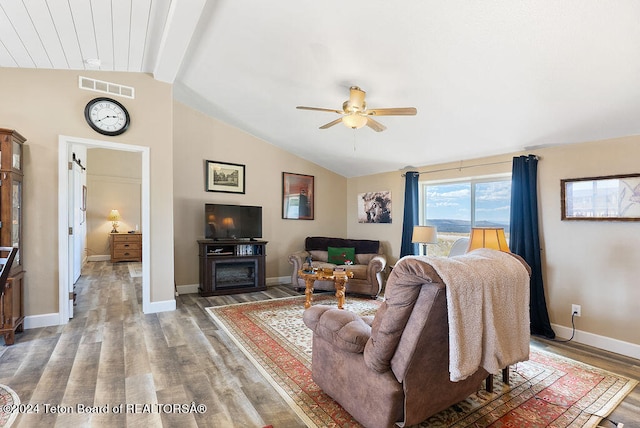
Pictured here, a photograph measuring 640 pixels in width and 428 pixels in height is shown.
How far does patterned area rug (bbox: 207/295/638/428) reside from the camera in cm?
201

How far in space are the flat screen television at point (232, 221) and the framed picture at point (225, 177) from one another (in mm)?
431

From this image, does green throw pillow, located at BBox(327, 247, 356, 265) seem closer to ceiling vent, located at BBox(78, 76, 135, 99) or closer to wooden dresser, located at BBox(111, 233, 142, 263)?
ceiling vent, located at BBox(78, 76, 135, 99)

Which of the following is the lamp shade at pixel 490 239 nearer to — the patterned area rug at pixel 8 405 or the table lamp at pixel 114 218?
the patterned area rug at pixel 8 405

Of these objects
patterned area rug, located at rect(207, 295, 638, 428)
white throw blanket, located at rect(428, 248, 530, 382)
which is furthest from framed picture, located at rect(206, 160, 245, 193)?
white throw blanket, located at rect(428, 248, 530, 382)

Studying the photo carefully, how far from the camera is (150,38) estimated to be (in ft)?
10.8

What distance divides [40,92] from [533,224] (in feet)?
19.8

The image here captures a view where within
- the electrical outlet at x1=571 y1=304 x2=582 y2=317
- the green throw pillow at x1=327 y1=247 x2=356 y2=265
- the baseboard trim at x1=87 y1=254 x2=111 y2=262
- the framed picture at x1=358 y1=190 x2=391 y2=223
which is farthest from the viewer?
the baseboard trim at x1=87 y1=254 x2=111 y2=262

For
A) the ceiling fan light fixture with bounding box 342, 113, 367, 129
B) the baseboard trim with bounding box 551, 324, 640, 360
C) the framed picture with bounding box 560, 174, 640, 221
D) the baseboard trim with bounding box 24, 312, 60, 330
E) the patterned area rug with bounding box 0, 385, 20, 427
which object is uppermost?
the ceiling fan light fixture with bounding box 342, 113, 367, 129

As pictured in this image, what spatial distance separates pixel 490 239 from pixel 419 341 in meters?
1.77

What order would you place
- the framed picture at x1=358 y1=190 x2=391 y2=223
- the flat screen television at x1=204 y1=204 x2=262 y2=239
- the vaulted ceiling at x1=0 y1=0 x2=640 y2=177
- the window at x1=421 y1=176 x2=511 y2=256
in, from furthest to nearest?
the framed picture at x1=358 y1=190 x2=391 y2=223
the flat screen television at x1=204 y1=204 x2=262 y2=239
the window at x1=421 y1=176 x2=511 y2=256
the vaulted ceiling at x1=0 y1=0 x2=640 y2=177

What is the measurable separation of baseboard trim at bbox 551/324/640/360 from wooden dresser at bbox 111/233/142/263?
30.2 ft

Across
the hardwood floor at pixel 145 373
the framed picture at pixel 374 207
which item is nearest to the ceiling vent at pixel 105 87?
the hardwood floor at pixel 145 373

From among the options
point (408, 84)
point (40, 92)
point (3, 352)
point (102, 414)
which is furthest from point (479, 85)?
point (3, 352)

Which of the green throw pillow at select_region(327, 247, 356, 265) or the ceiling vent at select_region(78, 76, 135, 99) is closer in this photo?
the ceiling vent at select_region(78, 76, 135, 99)
